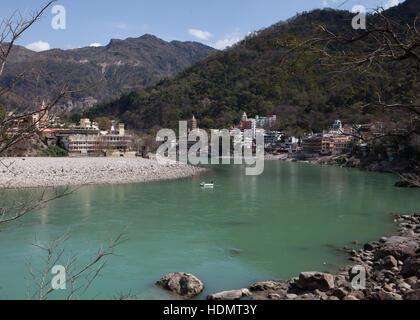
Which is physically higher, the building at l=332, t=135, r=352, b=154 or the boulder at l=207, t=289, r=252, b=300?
the building at l=332, t=135, r=352, b=154

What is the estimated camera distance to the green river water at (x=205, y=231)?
644 centimetres

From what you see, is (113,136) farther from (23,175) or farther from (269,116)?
(269,116)

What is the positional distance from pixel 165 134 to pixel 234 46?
122ft

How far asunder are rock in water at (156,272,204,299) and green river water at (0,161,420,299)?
134 millimetres

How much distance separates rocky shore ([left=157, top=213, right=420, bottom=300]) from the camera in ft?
15.6

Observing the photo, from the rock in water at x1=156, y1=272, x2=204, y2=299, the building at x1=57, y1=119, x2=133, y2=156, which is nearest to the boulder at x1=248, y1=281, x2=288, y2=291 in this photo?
the rock in water at x1=156, y1=272, x2=204, y2=299

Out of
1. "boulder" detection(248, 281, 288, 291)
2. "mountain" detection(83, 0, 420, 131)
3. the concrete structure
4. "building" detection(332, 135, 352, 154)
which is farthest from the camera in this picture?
"mountain" detection(83, 0, 420, 131)

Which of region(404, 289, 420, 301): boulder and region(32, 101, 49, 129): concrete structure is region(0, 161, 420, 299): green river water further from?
region(32, 101, 49, 129): concrete structure

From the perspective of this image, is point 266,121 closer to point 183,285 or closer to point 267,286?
point 267,286

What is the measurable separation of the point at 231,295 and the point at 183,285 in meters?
0.77

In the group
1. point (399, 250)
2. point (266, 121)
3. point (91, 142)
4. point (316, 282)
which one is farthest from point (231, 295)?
point (266, 121)

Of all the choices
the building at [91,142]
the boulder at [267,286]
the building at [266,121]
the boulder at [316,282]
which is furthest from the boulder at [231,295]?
the building at [266,121]

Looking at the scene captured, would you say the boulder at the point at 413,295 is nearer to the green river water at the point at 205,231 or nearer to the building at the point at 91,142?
the green river water at the point at 205,231
